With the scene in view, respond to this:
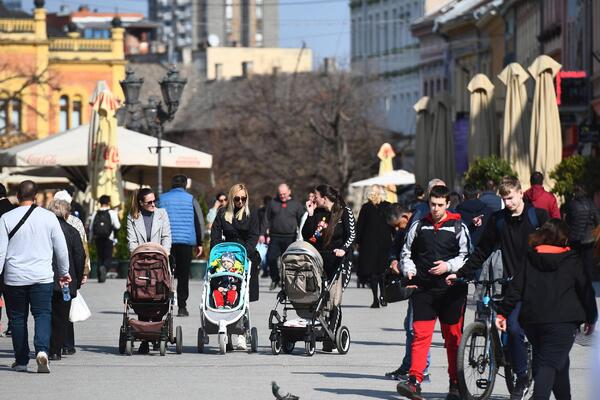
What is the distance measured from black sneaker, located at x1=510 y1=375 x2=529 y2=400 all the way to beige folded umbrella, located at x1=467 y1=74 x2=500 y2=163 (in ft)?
80.0

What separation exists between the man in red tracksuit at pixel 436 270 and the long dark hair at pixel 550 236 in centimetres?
160

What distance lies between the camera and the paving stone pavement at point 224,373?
593 inches

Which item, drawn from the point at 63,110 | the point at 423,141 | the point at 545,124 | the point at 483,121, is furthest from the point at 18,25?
the point at 545,124

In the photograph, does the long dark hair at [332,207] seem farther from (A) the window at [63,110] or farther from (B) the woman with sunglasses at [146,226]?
(A) the window at [63,110]

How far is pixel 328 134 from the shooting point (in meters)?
84.8

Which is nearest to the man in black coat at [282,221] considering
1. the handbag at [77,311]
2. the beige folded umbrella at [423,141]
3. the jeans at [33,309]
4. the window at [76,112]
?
the handbag at [77,311]

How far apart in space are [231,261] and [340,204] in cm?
122

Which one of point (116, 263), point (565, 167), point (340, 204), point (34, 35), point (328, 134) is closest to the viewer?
point (340, 204)

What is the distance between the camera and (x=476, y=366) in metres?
14.2

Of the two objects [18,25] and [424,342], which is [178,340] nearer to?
[424,342]

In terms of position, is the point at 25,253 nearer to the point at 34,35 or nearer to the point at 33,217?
the point at 33,217

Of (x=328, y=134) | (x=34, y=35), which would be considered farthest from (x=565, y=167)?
(x=34, y=35)

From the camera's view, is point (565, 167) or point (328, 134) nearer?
point (565, 167)

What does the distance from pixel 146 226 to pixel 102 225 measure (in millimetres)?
14238
